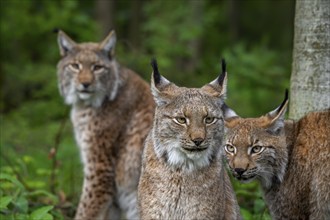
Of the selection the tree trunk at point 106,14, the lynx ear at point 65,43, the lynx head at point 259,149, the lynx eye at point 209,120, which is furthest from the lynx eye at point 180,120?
the tree trunk at point 106,14

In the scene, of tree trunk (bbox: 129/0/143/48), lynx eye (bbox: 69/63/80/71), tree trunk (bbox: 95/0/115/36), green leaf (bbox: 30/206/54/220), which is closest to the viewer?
green leaf (bbox: 30/206/54/220)

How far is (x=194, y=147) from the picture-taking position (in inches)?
197

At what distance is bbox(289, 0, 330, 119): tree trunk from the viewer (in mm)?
6578

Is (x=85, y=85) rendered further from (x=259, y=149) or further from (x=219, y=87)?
(x=219, y=87)

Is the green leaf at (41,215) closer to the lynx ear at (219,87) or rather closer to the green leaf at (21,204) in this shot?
the green leaf at (21,204)

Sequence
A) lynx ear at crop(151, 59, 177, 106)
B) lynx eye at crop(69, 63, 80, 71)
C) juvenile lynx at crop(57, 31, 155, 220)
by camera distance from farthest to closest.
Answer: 1. lynx eye at crop(69, 63, 80, 71)
2. juvenile lynx at crop(57, 31, 155, 220)
3. lynx ear at crop(151, 59, 177, 106)

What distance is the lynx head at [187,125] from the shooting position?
16.4ft

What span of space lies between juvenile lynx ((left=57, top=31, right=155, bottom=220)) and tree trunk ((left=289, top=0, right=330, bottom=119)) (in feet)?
5.57

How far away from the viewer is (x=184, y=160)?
5.13 m

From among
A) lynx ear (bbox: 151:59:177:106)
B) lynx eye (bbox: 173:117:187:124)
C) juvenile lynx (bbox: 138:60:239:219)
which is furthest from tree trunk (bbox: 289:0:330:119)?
lynx eye (bbox: 173:117:187:124)

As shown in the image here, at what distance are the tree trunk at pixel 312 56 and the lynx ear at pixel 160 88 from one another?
1.81 metres

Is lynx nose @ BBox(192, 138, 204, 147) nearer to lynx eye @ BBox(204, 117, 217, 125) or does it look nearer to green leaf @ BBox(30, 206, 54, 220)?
lynx eye @ BBox(204, 117, 217, 125)

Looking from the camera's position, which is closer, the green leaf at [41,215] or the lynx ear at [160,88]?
the lynx ear at [160,88]

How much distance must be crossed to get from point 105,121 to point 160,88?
8.04 ft
